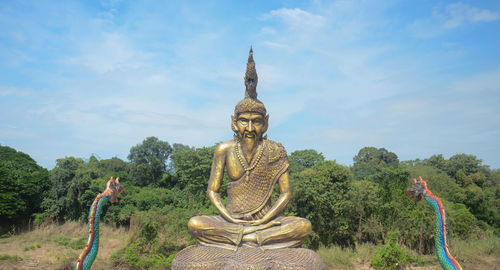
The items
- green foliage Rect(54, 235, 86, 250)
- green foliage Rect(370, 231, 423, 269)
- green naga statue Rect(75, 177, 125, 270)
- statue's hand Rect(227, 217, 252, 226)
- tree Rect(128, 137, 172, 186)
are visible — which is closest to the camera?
green naga statue Rect(75, 177, 125, 270)

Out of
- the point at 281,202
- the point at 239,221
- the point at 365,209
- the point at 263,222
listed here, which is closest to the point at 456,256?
the point at 365,209

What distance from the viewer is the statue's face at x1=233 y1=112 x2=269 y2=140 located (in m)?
6.91

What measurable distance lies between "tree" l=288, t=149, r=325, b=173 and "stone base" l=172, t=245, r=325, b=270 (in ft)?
67.3

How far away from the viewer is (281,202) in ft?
21.9

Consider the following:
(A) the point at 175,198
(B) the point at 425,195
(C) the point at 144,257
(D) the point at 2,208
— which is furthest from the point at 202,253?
(D) the point at 2,208

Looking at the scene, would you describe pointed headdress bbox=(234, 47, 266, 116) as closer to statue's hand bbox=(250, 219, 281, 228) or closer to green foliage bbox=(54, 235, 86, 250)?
statue's hand bbox=(250, 219, 281, 228)

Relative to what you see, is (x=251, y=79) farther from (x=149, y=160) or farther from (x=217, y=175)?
(x=149, y=160)

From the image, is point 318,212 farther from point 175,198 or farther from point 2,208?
point 2,208

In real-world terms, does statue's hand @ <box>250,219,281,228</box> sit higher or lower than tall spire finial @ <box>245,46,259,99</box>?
lower

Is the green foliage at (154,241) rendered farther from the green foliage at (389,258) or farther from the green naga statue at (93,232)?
the green foliage at (389,258)

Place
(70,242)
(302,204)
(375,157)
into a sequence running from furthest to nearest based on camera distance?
(375,157) < (302,204) < (70,242)

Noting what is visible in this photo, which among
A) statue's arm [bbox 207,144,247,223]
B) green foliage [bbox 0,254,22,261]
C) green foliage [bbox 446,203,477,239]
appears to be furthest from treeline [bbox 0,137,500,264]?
statue's arm [bbox 207,144,247,223]

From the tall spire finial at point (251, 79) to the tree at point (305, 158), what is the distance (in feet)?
63.9

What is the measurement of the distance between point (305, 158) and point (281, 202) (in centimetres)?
2041
